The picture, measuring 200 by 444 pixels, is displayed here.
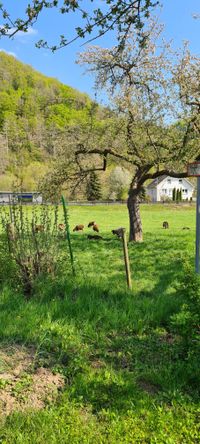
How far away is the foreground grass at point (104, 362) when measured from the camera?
2.76 meters

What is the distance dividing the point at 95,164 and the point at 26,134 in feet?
11.2

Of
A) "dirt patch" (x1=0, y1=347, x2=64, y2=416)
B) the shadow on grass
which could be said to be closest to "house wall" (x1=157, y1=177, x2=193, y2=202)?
the shadow on grass

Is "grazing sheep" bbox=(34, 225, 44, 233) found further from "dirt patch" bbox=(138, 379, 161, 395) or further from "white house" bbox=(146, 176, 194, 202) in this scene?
"white house" bbox=(146, 176, 194, 202)

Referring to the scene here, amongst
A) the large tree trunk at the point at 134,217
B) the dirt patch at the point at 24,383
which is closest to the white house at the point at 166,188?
the large tree trunk at the point at 134,217

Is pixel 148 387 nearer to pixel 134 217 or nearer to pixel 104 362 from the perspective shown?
pixel 104 362

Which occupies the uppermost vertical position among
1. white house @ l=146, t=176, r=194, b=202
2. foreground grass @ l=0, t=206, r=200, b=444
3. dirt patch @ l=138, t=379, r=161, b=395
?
white house @ l=146, t=176, r=194, b=202

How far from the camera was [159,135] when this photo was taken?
12391 mm

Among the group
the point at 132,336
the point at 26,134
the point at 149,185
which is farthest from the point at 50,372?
the point at 149,185

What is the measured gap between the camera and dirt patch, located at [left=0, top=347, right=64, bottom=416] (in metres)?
2.99

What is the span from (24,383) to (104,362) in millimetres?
931

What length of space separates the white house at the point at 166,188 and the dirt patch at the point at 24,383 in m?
80.5

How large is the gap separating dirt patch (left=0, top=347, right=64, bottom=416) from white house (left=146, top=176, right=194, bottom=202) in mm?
80549

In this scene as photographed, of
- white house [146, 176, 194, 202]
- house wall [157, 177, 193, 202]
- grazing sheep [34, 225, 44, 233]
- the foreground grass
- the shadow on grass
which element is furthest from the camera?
house wall [157, 177, 193, 202]

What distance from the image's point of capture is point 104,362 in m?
3.76
